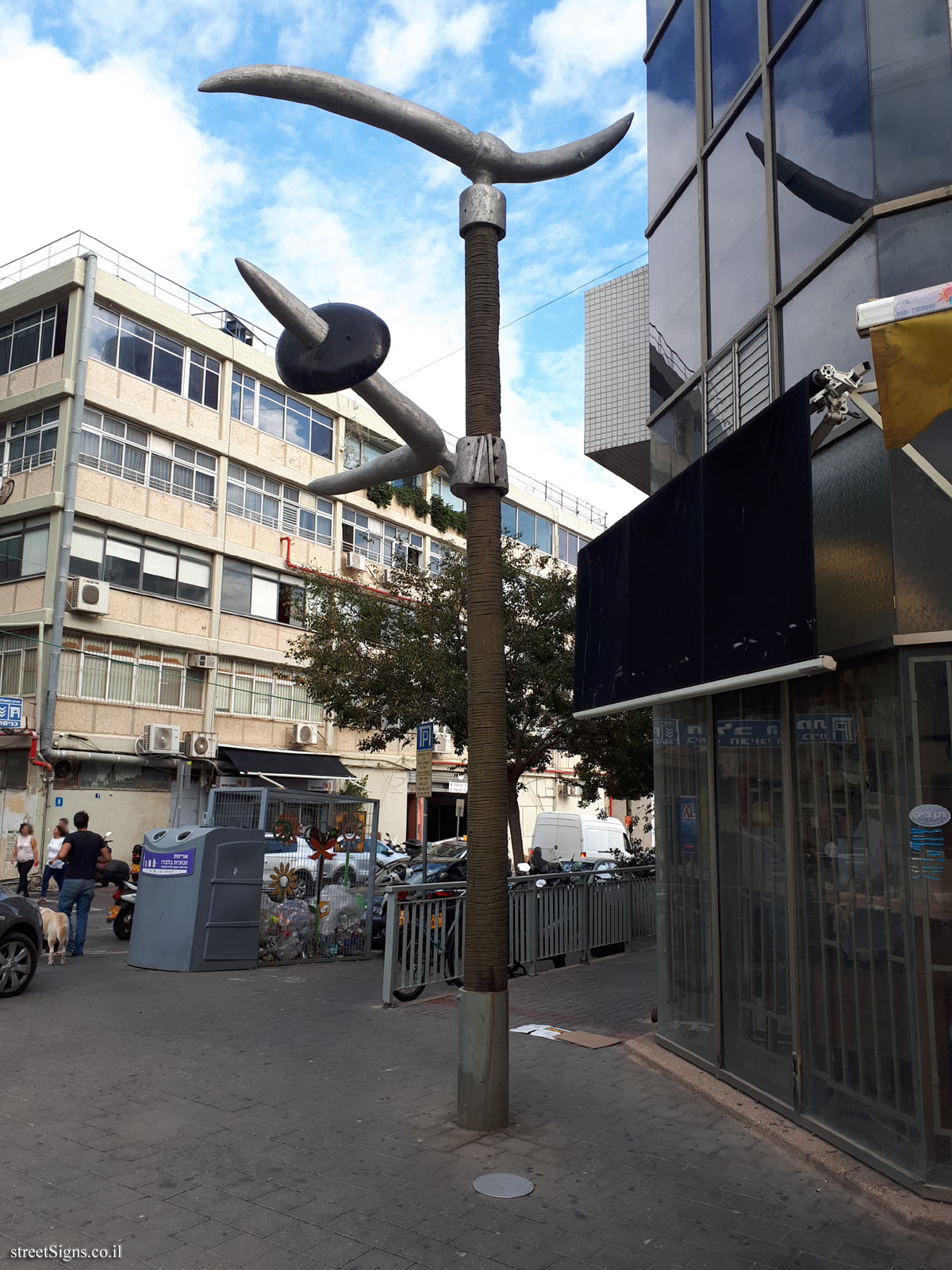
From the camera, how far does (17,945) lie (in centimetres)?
1046

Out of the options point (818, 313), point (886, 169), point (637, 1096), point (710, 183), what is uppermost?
point (710, 183)

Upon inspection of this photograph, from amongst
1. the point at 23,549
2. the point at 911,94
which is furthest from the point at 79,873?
the point at 23,549

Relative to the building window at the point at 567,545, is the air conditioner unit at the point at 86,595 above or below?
below

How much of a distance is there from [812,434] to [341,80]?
3.41 metres

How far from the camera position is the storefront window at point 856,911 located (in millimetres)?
5141

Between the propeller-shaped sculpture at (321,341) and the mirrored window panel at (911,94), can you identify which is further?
the mirrored window panel at (911,94)

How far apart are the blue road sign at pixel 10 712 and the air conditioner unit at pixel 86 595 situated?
9.95 feet

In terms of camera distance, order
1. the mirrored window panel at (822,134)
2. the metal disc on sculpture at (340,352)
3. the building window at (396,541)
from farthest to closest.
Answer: the building window at (396,541) < the mirrored window panel at (822,134) < the metal disc on sculpture at (340,352)

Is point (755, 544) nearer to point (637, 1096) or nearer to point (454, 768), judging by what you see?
point (637, 1096)

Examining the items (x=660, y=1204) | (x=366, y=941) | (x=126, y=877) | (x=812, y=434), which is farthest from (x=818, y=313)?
(x=126, y=877)


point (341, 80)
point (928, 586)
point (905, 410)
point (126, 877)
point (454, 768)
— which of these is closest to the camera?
point (905, 410)

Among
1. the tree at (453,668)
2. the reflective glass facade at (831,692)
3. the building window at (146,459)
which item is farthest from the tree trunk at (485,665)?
the building window at (146,459)

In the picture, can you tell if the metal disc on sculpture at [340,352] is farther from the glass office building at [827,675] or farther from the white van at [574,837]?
the white van at [574,837]

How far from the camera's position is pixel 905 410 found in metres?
4.75
